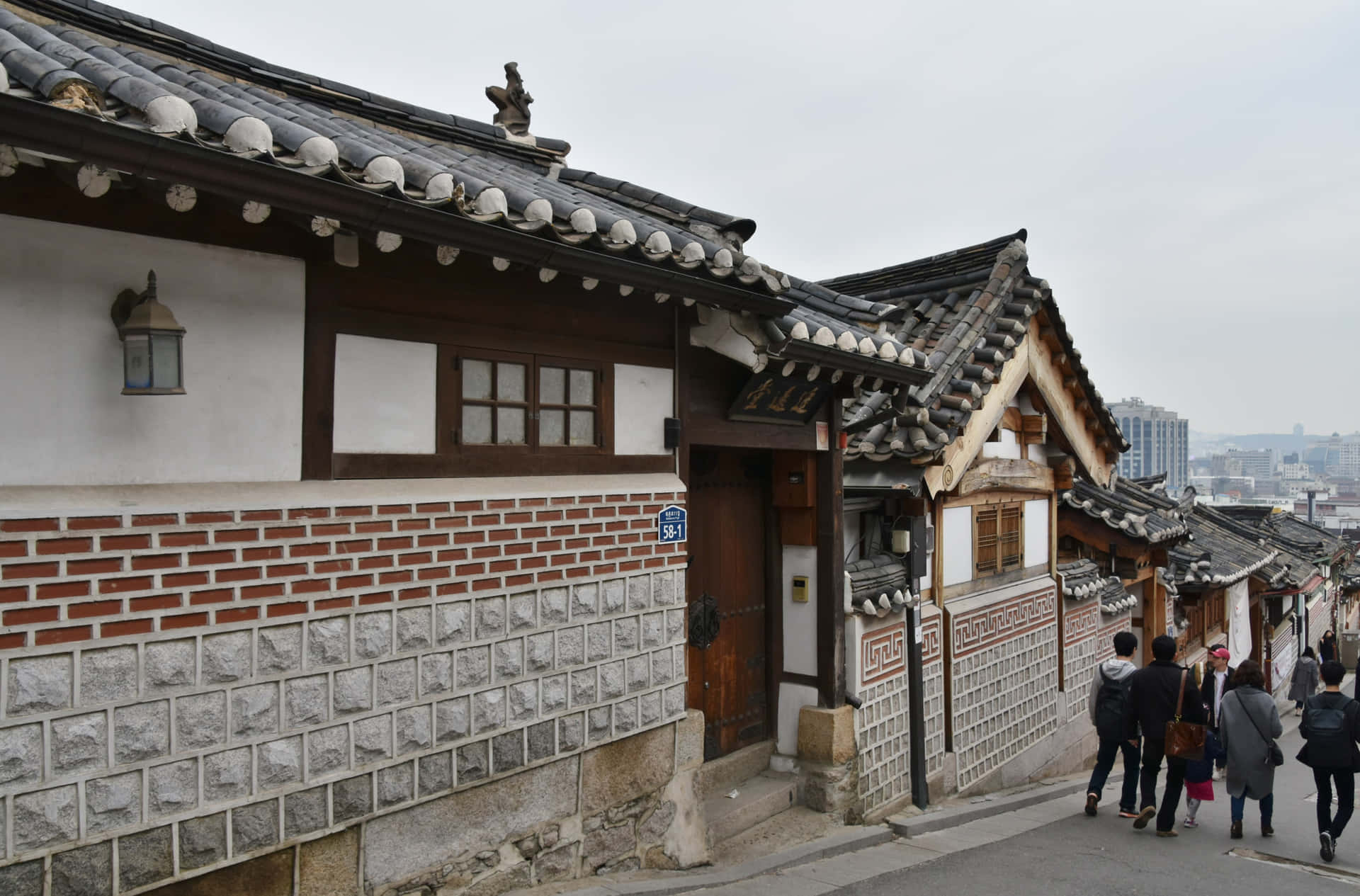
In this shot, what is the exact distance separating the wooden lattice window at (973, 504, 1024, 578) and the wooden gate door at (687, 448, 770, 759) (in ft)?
12.7

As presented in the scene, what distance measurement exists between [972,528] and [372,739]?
27.6 feet

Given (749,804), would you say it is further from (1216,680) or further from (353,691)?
(1216,680)

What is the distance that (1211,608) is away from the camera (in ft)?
72.0

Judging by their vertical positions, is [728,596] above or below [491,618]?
below

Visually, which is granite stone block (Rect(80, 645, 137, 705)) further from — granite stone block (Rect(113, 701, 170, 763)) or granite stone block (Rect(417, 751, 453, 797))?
granite stone block (Rect(417, 751, 453, 797))

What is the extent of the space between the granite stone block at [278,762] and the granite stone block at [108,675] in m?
0.69

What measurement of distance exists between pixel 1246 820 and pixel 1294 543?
2702 cm

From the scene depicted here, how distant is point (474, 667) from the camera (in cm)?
529

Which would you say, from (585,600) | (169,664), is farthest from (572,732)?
(169,664)

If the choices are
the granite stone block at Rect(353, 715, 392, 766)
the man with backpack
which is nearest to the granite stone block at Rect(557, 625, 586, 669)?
the granite stone block at Rect(353, 715, 392, 766)

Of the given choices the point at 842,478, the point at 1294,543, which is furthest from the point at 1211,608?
the point at 842,478

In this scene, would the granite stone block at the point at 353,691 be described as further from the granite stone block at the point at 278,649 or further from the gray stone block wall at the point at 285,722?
the granite stone block at the point at 278,649

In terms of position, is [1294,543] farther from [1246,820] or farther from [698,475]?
[698,475]

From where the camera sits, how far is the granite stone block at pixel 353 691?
183 inches
